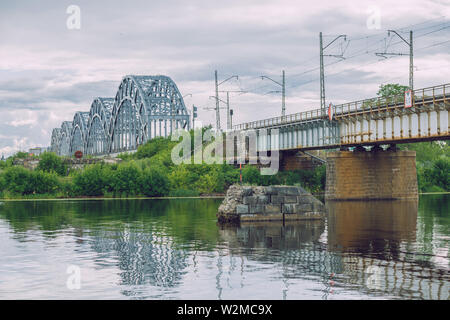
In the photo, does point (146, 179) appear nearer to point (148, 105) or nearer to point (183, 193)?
point (183, 193)

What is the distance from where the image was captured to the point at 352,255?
2636cm

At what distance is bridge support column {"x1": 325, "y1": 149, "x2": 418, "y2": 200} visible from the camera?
78000 mm

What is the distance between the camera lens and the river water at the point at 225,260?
19.2 metres

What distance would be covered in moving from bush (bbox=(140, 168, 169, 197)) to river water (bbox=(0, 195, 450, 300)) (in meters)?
47.4

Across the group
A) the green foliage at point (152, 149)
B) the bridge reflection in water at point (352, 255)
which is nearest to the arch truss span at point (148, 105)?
the green foliage at point (152, 149)

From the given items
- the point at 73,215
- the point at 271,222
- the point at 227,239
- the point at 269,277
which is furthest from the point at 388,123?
the point at 269,277

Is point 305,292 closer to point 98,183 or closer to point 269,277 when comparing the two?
point 269,277

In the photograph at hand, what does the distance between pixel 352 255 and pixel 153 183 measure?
6694cm

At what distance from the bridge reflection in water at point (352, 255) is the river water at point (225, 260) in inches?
1.6

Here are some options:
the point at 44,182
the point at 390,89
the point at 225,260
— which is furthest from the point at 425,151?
the point at 225,260

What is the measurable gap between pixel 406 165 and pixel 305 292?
209 ft

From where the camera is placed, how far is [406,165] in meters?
79.0
